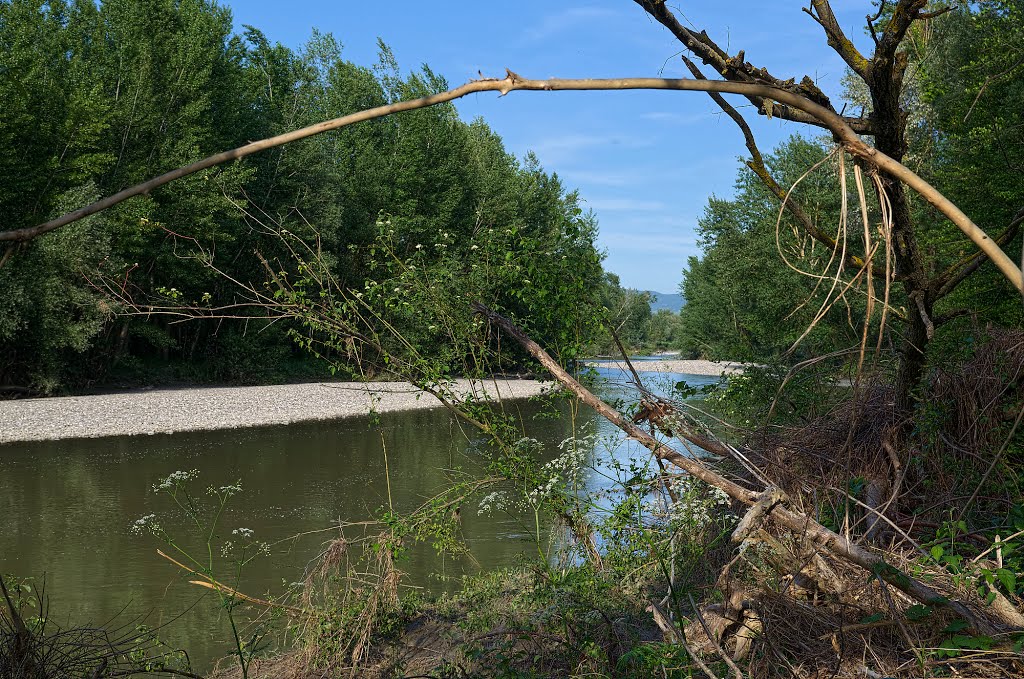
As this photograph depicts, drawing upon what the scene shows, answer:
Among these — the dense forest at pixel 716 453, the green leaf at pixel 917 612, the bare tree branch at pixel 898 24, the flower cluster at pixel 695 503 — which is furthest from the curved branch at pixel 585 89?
the flower cluster at pixel 695 503

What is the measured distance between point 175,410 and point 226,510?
12.7m

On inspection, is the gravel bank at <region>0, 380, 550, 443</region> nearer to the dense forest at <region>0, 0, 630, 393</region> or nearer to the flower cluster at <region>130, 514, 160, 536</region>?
the dense forest at <region>0, 0, 630, 393</region>

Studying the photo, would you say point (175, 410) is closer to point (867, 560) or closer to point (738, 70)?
point (867, 560)

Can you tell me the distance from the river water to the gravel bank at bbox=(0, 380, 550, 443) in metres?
1.22

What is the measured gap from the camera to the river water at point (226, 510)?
7418 millimetres

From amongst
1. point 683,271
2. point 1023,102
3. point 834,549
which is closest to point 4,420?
point 834,549

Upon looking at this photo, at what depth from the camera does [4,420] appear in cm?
1962

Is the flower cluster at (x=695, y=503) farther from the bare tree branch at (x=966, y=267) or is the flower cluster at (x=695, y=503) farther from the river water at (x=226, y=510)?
the bare tree branch at (x=966, y=267)

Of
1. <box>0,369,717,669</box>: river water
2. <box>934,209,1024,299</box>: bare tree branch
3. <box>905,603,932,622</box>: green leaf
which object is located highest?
<box>934,209,1024,299</box>: bare tree branch

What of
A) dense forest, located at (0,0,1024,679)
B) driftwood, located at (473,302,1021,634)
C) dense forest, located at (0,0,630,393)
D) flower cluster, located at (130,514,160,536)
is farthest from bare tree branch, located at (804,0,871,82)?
dense forest, located at (0,0,630,393)

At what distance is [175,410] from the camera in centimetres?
2314

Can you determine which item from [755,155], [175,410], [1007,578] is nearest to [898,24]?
[755,155]

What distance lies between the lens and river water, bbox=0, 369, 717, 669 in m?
7.42

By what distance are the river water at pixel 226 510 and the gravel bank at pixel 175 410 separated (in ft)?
4.01
